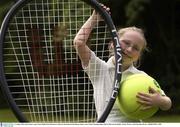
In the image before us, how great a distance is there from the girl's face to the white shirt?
0.05 metres

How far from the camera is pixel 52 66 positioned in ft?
10.5

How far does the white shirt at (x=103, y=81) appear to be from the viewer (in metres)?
3.00

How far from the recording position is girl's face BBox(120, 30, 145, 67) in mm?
3016

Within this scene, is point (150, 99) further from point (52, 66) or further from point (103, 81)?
point (52, 66)

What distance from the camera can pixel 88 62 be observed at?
3068 mm

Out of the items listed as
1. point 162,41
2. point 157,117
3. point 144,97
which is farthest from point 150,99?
point 162,41

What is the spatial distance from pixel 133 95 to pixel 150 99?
67mm

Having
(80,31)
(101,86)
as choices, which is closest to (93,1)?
(80,31)

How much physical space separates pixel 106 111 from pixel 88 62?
279 millimetres

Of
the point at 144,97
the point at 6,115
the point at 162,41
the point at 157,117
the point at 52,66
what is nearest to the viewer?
the point at 144,97

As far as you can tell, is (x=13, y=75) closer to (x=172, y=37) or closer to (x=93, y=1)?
(x=93, y=1)

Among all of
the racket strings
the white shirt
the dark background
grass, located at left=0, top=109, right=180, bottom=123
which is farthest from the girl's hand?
the dark background

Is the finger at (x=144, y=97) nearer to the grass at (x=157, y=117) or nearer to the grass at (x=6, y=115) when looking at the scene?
the grass at (x=6, y=115)

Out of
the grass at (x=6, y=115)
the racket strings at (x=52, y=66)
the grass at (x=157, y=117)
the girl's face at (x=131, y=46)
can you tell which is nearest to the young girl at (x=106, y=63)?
the girl's face at (x=131, y=46)
